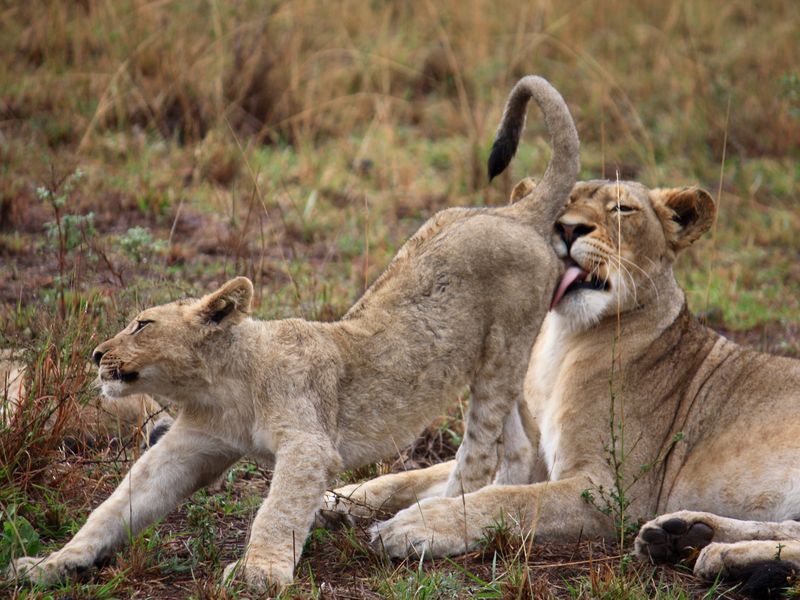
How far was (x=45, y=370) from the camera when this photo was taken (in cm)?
420

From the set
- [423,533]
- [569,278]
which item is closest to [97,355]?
[423,533]

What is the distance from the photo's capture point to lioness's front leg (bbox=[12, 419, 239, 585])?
3.55 m

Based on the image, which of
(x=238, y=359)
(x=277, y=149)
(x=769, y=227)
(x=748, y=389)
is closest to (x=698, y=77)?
Answer: (x=769, y=227)

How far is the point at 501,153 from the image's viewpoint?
4828mm

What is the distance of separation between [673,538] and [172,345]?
1.73 meters

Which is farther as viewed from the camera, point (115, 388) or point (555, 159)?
point (555, 159)

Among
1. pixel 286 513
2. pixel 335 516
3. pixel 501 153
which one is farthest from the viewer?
pixel 501 153

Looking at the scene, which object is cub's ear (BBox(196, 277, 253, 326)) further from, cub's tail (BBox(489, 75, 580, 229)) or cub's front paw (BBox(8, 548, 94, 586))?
cub's tail (BBox(489, 75, 580, 229))

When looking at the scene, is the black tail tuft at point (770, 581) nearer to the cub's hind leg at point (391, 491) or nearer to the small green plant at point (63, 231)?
the cub's hind leg at point (391, 491)

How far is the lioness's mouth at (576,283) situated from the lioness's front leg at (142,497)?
4.59ft

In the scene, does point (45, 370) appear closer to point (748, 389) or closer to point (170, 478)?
point (170, 478)

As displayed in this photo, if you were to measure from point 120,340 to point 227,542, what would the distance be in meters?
0.77

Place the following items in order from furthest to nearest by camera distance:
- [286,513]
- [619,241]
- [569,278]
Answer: [569,278] → [619,241] → [286,513]

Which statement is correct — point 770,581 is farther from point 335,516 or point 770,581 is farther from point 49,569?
point 49,569
